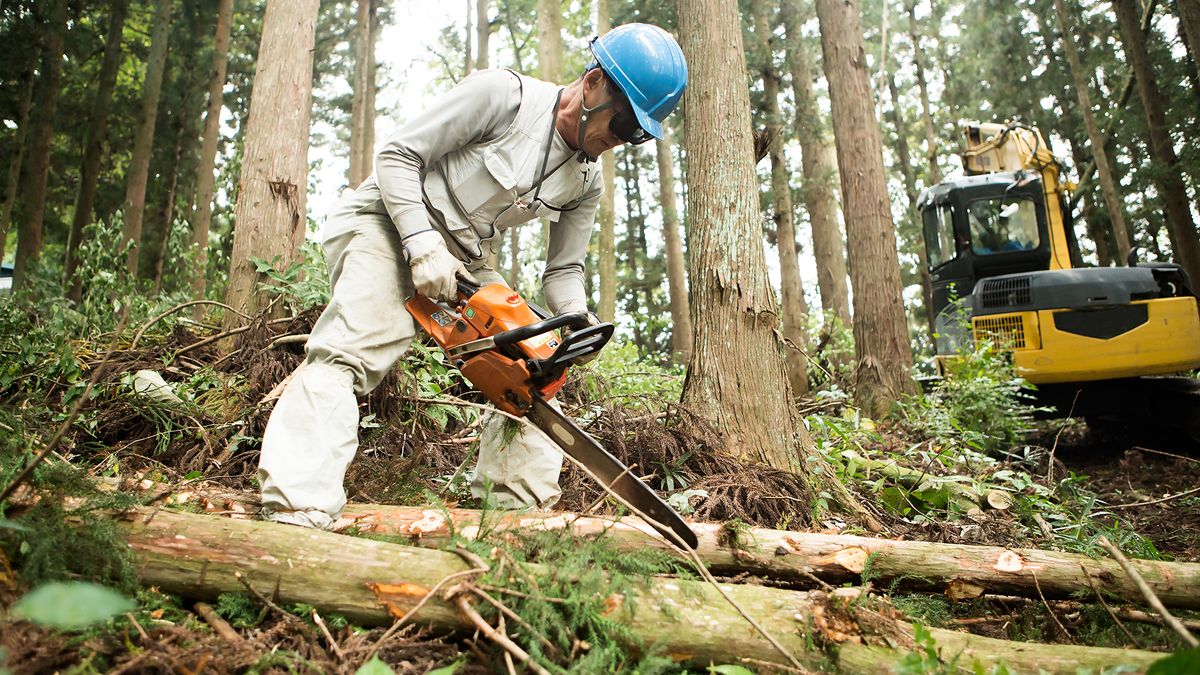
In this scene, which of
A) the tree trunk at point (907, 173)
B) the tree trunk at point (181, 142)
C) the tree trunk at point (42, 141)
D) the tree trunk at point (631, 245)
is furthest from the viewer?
the tree trunk at point (631, 245)

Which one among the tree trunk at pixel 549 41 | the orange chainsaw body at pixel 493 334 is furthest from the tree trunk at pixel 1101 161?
the orange chainsaw body at pixel 493 334

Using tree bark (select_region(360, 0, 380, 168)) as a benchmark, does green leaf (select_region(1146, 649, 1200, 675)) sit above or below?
below

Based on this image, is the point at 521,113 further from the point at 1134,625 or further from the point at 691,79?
the point at 1134,625

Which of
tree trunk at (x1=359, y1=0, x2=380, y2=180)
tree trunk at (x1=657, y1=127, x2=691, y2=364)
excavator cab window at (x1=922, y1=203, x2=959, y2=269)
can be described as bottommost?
excavator cab window at (x1=922, y1=203, x2=959, y2=269)

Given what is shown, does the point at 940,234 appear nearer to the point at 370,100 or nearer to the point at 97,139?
the point at 97,139

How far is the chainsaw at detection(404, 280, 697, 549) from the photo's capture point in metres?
2.42

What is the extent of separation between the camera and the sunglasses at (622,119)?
2730 millimetres

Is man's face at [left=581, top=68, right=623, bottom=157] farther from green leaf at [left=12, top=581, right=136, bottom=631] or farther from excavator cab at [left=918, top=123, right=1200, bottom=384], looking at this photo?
excavator cab at [left=918, top=123, right=1200, bottom=384]

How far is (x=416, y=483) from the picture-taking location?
10.8 feet

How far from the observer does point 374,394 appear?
394cm

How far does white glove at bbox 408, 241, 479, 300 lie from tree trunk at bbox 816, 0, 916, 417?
4.90m

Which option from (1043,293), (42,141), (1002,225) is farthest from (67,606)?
(42,141)

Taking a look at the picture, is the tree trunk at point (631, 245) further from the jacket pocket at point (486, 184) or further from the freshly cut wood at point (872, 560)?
the freshly cut wood at point (872, 560)

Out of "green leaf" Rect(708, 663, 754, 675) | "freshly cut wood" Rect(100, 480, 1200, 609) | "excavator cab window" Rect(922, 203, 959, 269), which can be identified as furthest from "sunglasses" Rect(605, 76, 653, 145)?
"excavator cab window" Rect(922, 203, 959, 269)
